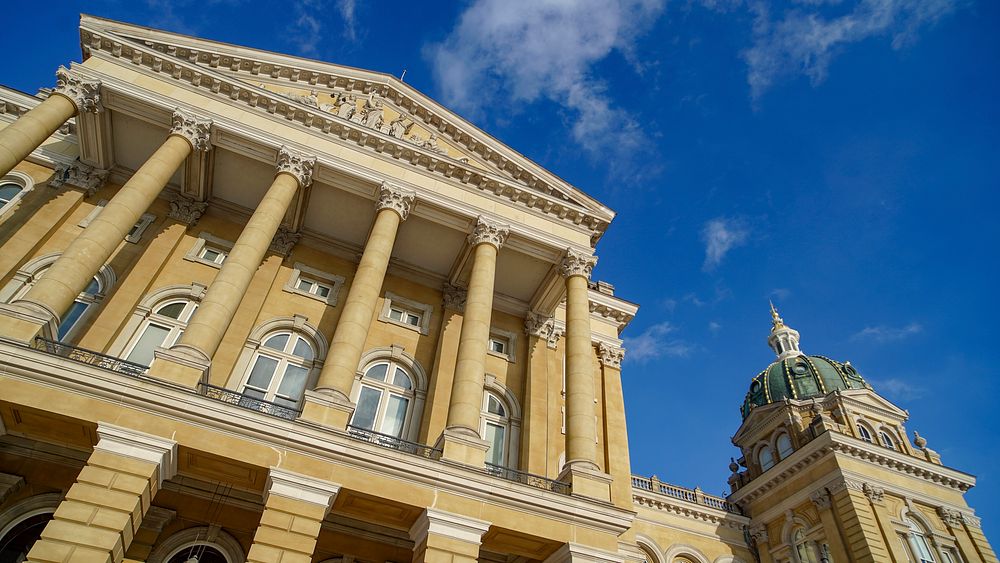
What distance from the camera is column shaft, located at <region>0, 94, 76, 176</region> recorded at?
15909 millimetres

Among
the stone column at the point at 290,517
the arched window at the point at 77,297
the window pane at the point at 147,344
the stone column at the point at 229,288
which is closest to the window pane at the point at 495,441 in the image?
the stone column at the point at 290,517

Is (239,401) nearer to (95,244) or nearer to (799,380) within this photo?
(95,244)

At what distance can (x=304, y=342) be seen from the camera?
20750 millimetres

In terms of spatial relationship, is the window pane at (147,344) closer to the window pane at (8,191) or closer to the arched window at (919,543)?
the window pane at (8,191)

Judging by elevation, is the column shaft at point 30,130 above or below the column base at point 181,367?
above

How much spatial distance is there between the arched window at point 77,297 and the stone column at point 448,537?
1229 centimetres

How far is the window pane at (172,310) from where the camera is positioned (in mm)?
19547

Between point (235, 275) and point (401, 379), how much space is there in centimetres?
721

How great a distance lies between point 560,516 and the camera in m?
15.6

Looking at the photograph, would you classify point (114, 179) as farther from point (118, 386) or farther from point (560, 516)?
point (560, 516)

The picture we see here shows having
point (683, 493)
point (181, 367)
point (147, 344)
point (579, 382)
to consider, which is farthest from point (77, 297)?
point (683, 493)

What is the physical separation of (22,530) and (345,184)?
13256mm

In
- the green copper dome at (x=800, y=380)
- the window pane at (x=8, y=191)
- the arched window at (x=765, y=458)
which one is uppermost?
the green copper dome at (x=800, y=380)

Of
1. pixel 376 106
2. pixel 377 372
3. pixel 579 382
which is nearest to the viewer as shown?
pixel 579 382
